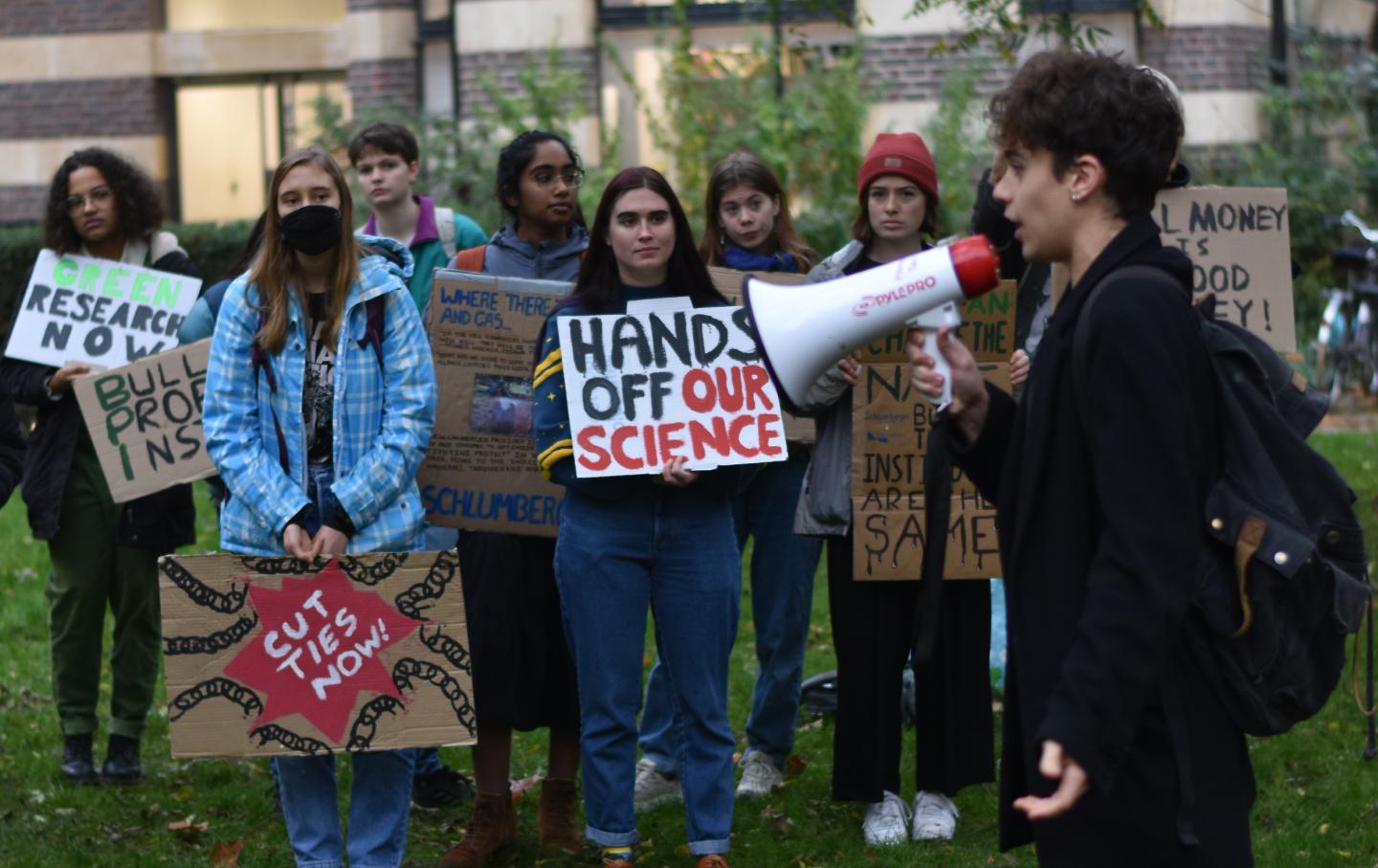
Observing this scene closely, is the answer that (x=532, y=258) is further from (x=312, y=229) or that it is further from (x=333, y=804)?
(x=333, y=804)

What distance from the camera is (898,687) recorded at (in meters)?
6.00

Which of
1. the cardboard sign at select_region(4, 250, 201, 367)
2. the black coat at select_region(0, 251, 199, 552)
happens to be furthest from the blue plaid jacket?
the cardboard sign at select_region(4, 250, 201, 367)

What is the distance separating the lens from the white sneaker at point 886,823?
5988mm

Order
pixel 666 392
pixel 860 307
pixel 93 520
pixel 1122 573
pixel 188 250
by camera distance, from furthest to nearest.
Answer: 1. pixel 188 250
2. pixel 93 520
3. pixel 666 392
4. pixel 860 307
5. pixel 1122 573

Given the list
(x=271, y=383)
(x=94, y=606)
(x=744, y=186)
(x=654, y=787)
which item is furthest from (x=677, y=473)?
(x=94, y=606)

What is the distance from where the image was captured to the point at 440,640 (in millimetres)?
4953

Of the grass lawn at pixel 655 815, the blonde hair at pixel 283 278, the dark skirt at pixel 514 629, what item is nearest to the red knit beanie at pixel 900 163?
the dark skirt at pixel 514 629

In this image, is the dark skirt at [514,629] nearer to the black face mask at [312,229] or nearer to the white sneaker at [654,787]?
the white sneaker at [654,787]

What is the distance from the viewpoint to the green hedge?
590 inches

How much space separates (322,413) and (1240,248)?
10.4 ft

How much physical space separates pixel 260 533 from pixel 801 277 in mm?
2036

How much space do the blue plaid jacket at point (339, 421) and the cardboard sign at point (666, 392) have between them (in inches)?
17.8

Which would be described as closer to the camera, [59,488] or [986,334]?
[986,334]

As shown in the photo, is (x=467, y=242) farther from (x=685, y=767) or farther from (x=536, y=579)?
(x=685, y=767)
